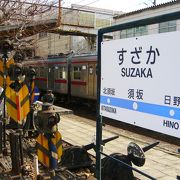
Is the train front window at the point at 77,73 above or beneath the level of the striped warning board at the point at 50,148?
above

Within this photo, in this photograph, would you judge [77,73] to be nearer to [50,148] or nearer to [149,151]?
[149,151]

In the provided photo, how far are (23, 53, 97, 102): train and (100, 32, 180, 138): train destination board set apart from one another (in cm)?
1222

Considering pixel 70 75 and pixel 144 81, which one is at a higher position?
pixel 144 81

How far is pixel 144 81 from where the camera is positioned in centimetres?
356

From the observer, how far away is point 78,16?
1041 inches

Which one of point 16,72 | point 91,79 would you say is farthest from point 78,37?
point 16,72

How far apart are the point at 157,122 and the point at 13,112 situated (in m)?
4.10

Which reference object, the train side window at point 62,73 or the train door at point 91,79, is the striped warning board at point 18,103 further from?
the train side window at point 62,73

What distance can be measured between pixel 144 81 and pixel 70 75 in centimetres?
1632

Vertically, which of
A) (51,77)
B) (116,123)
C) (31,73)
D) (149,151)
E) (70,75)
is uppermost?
(31,73)

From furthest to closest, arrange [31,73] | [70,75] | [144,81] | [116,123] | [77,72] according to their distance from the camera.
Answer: [70,75] < [77,72] < [116,123] < [31,73] < [144,81]

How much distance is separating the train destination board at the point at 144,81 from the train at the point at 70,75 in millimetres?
12216

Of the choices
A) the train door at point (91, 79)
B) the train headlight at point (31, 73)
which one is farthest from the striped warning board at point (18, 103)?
the train door at point (91, 79)

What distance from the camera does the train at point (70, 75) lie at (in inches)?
674
